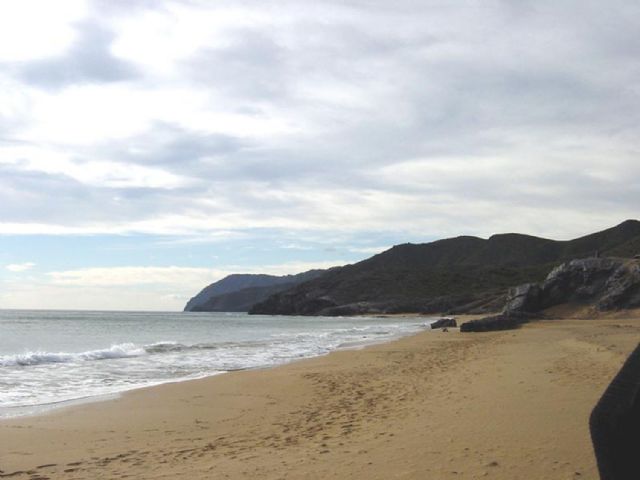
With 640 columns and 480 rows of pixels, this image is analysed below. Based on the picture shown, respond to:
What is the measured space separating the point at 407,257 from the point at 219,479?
179214mm

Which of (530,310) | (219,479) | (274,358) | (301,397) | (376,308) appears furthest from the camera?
(376,308)

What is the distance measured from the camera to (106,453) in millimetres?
7555

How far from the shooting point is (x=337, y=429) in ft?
27.3

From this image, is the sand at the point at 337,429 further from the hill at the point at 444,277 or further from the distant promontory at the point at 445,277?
the hill at the point at 444,277

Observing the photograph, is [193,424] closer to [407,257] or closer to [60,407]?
[60,407]

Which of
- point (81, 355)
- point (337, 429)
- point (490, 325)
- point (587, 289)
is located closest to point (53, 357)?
point (81, 355)

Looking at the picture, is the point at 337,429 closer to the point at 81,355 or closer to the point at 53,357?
the point at 53,357

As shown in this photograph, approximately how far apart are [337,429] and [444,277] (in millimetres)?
122189

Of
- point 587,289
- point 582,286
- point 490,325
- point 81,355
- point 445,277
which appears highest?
point 445,277

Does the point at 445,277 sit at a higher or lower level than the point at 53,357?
higher

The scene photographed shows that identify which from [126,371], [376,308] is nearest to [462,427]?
[126,371]

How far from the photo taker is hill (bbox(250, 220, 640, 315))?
4230 inches

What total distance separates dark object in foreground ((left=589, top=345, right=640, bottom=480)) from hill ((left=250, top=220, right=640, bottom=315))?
81966mm

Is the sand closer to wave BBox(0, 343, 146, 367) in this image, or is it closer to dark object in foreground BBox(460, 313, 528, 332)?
wave BBox(0, 343, 146, 367)
